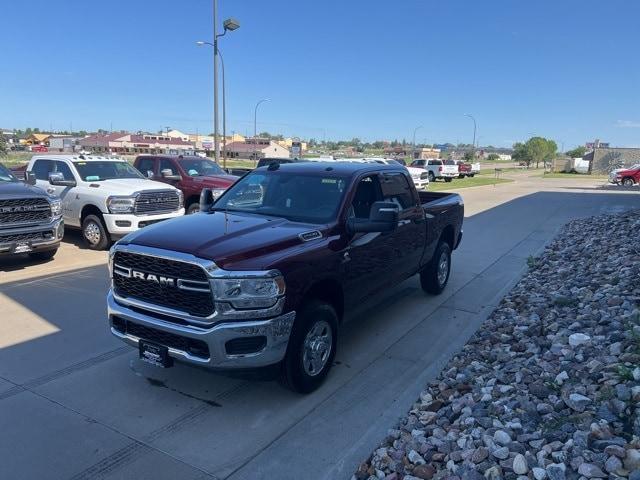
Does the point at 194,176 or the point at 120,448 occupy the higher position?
the point at 194,176

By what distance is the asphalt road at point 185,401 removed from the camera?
127 inches

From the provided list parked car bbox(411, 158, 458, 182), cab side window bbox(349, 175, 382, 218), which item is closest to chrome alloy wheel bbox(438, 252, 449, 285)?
cab side window bbox(349, 175, 382, 218)

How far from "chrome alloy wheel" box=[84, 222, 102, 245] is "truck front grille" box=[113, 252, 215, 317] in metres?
6.47

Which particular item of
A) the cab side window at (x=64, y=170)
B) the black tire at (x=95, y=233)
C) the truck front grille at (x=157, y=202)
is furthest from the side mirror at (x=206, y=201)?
the cab side window at (x=64, y=170)

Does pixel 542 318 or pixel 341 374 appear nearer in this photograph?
pixel 341 374

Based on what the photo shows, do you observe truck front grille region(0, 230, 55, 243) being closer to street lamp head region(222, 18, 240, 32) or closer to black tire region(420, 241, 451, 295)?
black tire region(420, 241, 451, 295)

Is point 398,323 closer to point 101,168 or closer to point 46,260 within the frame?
point 46,260

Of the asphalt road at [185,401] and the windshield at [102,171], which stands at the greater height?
the windshield at [102,171]

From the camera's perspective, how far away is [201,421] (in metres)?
3.71

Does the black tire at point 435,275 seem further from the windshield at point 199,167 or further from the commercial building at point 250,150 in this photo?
the commercial building at point 250,150

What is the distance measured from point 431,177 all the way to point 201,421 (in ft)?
123

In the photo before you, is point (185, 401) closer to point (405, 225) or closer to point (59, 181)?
point (405, 225)

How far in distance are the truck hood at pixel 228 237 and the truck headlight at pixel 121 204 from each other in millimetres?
5629

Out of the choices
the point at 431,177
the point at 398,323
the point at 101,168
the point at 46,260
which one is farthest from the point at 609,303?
the point at 431,177
